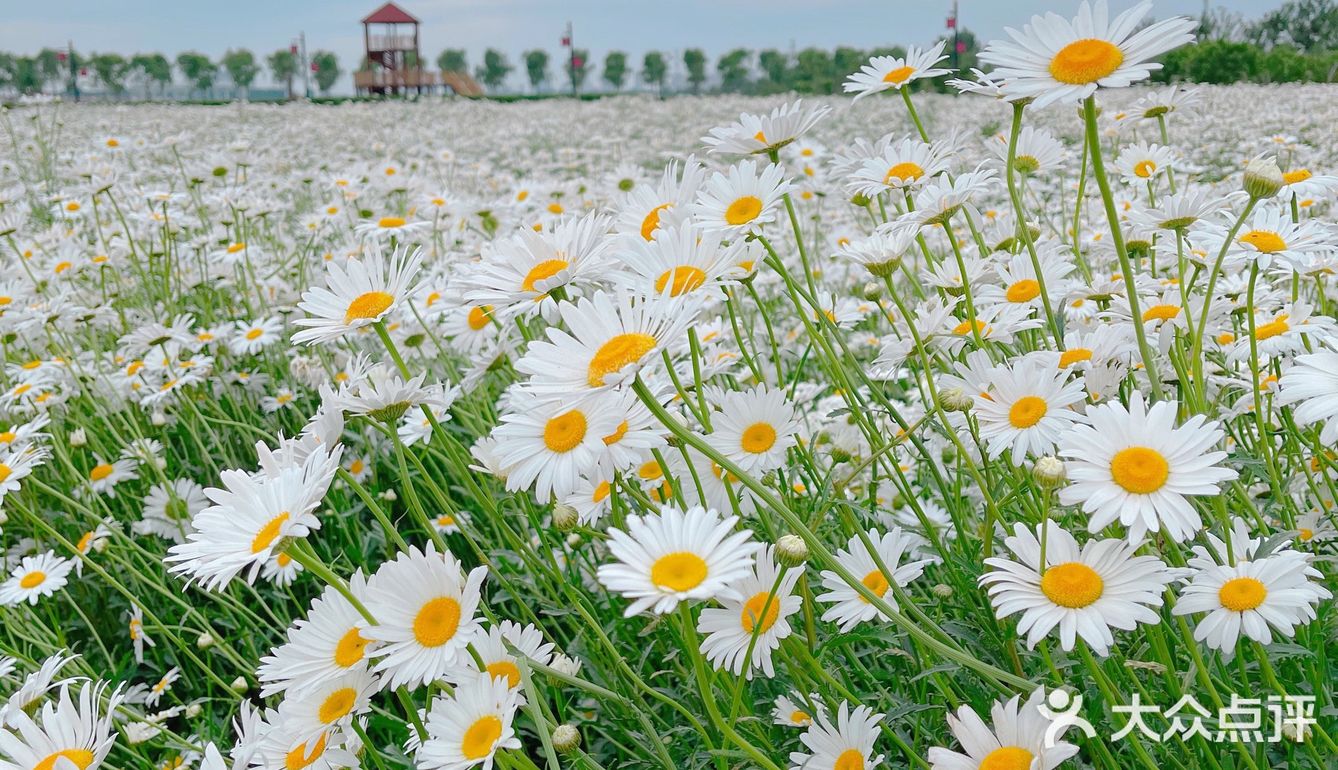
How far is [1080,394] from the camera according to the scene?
4.37 feet

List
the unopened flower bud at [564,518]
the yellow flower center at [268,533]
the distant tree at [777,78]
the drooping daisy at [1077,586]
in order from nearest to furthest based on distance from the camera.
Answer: the drooping daisy at [1077,586] → the yellow flower center at [268,533] → the unopened flower bud at [564,518] → the distant tree at [777,78]

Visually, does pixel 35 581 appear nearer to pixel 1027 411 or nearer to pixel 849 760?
pixel 849 760

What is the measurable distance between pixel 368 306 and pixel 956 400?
3.22 feet

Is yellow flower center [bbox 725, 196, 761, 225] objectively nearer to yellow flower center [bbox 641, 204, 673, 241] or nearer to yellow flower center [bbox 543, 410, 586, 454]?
yellow flower center [bbox 641, 204, 673, 241]

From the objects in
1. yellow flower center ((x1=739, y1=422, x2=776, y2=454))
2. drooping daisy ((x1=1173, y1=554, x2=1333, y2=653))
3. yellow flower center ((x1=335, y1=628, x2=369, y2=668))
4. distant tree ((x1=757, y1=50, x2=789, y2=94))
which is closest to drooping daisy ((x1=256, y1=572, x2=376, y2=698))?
yellow flower center ((x1=335, y1=628, x2=369, y2=668))

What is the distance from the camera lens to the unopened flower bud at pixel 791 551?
114cm

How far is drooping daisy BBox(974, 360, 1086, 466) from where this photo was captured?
135cm

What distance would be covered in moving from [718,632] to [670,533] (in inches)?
13.5

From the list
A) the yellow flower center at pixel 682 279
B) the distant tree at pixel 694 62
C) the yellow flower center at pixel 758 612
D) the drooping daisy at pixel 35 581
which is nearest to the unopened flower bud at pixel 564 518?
the yellow flower center at pixel 758 612

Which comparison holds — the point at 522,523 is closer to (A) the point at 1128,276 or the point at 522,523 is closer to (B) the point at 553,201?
(A) the point at 1128,276

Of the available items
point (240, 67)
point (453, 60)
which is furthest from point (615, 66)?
point (240, 67)

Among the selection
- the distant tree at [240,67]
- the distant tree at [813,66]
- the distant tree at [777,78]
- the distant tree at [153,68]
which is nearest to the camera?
the distant tree at [777,78]

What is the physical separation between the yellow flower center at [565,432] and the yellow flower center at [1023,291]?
1.01 meters

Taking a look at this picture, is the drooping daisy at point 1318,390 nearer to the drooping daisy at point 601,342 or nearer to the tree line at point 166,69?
the drooping daisy at point 601,342
